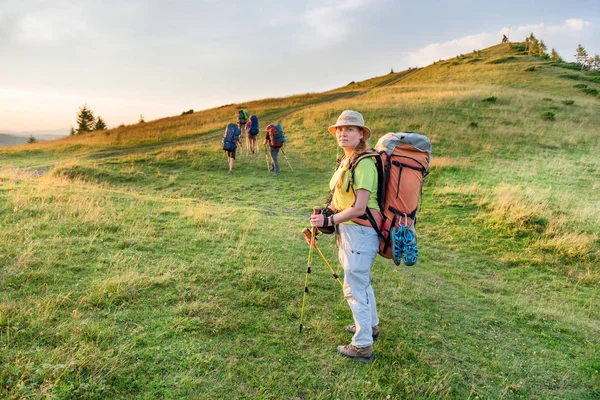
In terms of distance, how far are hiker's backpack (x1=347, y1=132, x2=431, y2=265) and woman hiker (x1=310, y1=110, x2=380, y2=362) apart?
0.29 feet

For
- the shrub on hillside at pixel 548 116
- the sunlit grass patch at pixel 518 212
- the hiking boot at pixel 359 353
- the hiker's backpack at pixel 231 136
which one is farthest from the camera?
the shrub on hillside at pixel 548 116

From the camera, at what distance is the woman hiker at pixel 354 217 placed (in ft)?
11.7

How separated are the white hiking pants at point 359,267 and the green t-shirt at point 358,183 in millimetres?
263

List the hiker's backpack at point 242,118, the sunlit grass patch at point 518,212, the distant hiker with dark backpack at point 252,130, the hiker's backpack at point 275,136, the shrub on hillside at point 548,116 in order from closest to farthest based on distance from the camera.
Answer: the sunlit grass patch at point 518,212 → the hiker's backpack at point 275,136 → the distant hiker with dark backpack at point 252,130 → the hiker's backpack at point 242,118 → the shrub on hillside at point 548,116

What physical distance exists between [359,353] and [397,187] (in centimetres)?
202

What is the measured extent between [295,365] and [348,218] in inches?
71.0

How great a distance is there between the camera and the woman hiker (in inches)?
140

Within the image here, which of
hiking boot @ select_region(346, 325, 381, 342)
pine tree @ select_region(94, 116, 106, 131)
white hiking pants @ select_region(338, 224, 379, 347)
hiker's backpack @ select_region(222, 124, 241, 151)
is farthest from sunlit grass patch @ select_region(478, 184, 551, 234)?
pine tree @ select_region(94, 116, 106, 131)

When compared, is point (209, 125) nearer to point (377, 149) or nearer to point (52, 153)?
point (52, 153)

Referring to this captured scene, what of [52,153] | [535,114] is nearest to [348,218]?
[52,153]

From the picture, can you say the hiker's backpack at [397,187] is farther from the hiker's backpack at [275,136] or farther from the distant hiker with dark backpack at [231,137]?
the distant hiker with dark backpack at [231,137]

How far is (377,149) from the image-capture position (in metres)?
3.92

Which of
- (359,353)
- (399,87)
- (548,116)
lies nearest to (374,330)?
(359,353)

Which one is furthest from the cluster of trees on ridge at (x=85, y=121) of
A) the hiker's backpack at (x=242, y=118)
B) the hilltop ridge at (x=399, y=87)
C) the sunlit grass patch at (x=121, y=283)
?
the sunlit grass patch at (x=121, y=283)
